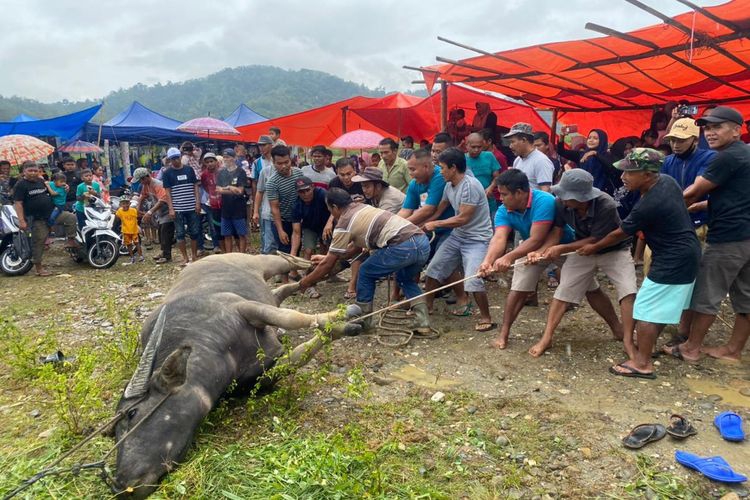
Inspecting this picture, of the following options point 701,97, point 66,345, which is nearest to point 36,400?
point 66,345

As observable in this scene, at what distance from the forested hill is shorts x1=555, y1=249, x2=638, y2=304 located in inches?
2344

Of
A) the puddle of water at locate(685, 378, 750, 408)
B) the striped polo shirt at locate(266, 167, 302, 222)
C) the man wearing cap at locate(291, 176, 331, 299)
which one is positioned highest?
the striped polo shirt at locate(266, 167, 302, 222)

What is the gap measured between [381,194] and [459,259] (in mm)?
1384

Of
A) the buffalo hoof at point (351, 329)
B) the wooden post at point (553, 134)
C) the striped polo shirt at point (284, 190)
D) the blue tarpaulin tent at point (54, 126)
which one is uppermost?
the blue tarpaulin tent at point (54, 126)

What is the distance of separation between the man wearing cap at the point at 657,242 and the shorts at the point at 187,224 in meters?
6.71

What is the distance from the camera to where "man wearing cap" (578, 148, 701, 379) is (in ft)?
13.1

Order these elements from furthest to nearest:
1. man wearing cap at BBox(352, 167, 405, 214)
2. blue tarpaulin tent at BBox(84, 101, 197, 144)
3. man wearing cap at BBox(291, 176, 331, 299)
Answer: blue tarpaulin tent at BBox(84, 101, 197, 144) → man wearing cap at BBox(291, 176, 331, 299) → man wearing cap at BBox(352, 167, 405, 214)

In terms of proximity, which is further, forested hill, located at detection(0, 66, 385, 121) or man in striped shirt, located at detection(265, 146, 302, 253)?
forested hill, located at detection(0, 66, 385, 121)

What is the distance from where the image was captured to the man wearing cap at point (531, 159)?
6223 millimetres

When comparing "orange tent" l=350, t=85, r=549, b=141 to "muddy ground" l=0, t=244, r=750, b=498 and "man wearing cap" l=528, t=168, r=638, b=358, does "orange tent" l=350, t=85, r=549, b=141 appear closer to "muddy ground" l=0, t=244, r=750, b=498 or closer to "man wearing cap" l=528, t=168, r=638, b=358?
"muddy ground" l=0, t=244, r=750, b=498

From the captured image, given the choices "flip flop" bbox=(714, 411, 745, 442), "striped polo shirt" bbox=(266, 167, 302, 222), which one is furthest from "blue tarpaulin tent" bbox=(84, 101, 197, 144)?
"flip flop" bbox=(714, 411, 745, 442)

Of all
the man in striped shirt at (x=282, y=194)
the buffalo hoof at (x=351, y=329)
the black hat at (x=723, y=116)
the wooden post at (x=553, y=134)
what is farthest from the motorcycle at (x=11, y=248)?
the wooden post at (x=553, y=134)

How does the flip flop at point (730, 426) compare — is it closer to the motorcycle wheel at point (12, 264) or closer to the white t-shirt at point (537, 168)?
the white t-shirt at point (537, 168)

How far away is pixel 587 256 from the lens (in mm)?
4613
